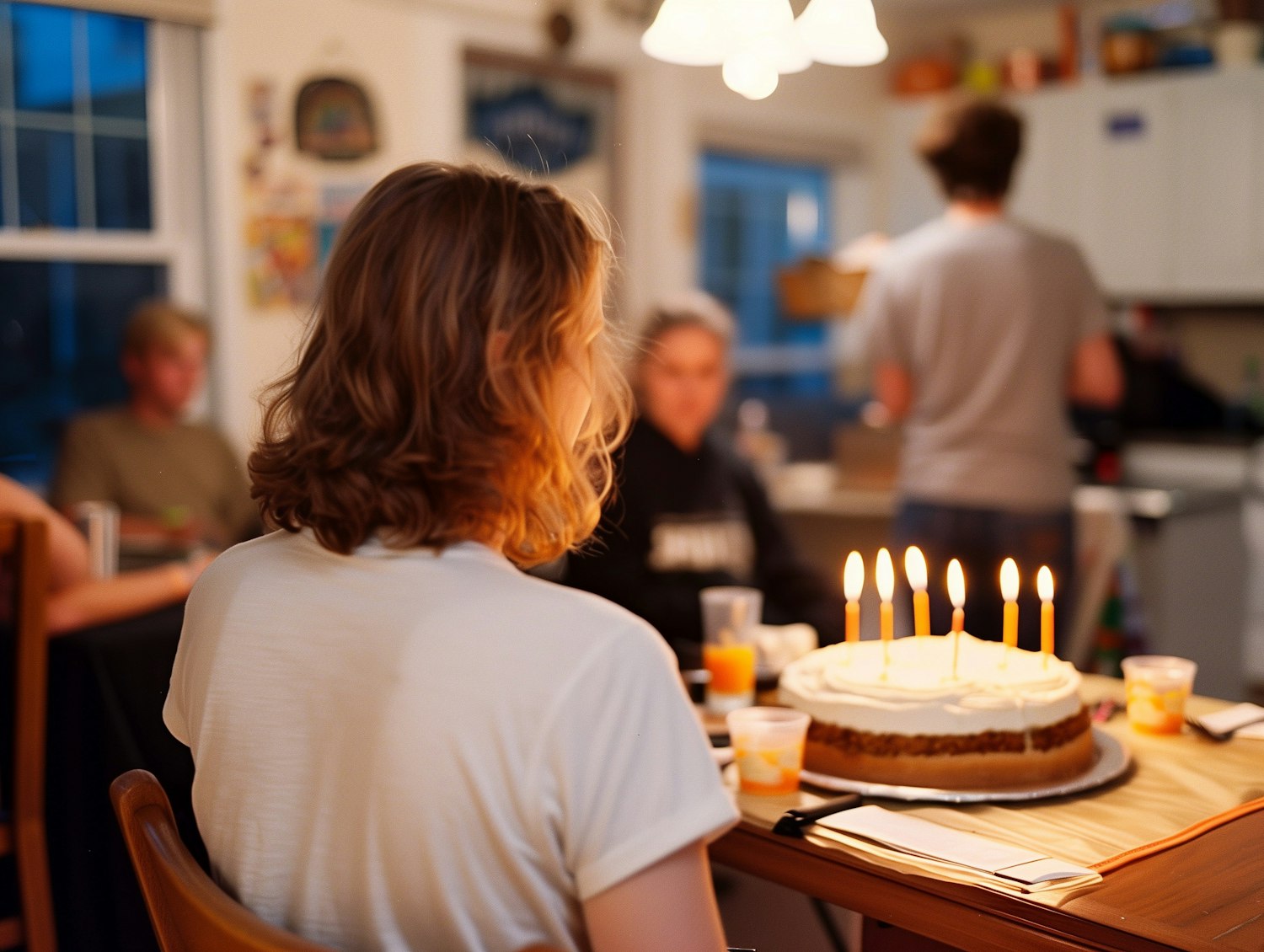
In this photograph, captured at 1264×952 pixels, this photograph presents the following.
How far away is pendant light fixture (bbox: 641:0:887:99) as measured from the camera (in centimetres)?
169

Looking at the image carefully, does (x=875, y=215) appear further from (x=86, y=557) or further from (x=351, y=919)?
(x=351, y=919)

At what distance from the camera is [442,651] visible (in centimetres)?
86

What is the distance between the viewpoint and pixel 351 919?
927mm

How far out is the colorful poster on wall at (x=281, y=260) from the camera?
3.58 metres

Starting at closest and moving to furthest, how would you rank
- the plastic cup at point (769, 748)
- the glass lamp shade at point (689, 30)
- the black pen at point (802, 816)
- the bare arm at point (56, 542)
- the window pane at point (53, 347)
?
the black pen at point (802, 816)
the plastic cup at point (769, 748)
the glass lamp shade at point (689, 30)
the bare arm at point (56, 542)
the window pane at point (53, 347)

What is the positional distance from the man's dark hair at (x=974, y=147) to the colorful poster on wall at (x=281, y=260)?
68.7 inches

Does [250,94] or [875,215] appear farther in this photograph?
[875,215]

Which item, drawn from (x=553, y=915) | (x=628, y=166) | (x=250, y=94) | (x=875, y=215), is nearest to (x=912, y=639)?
(x=553, y=915)

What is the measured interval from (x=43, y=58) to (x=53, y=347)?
2.28ft

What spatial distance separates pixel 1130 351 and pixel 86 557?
418cm

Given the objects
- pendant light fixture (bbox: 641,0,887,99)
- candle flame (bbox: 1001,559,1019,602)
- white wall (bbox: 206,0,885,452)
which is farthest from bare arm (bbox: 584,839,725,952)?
white wall (bbox: 206,0,885,452)

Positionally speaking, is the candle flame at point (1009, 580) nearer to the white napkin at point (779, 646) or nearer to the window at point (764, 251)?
the white napkin at point (779, 646)

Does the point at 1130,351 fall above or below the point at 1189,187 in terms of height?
below

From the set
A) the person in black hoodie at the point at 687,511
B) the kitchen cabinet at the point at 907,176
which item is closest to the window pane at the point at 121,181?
the person in black hoodie at the point at 687,511
